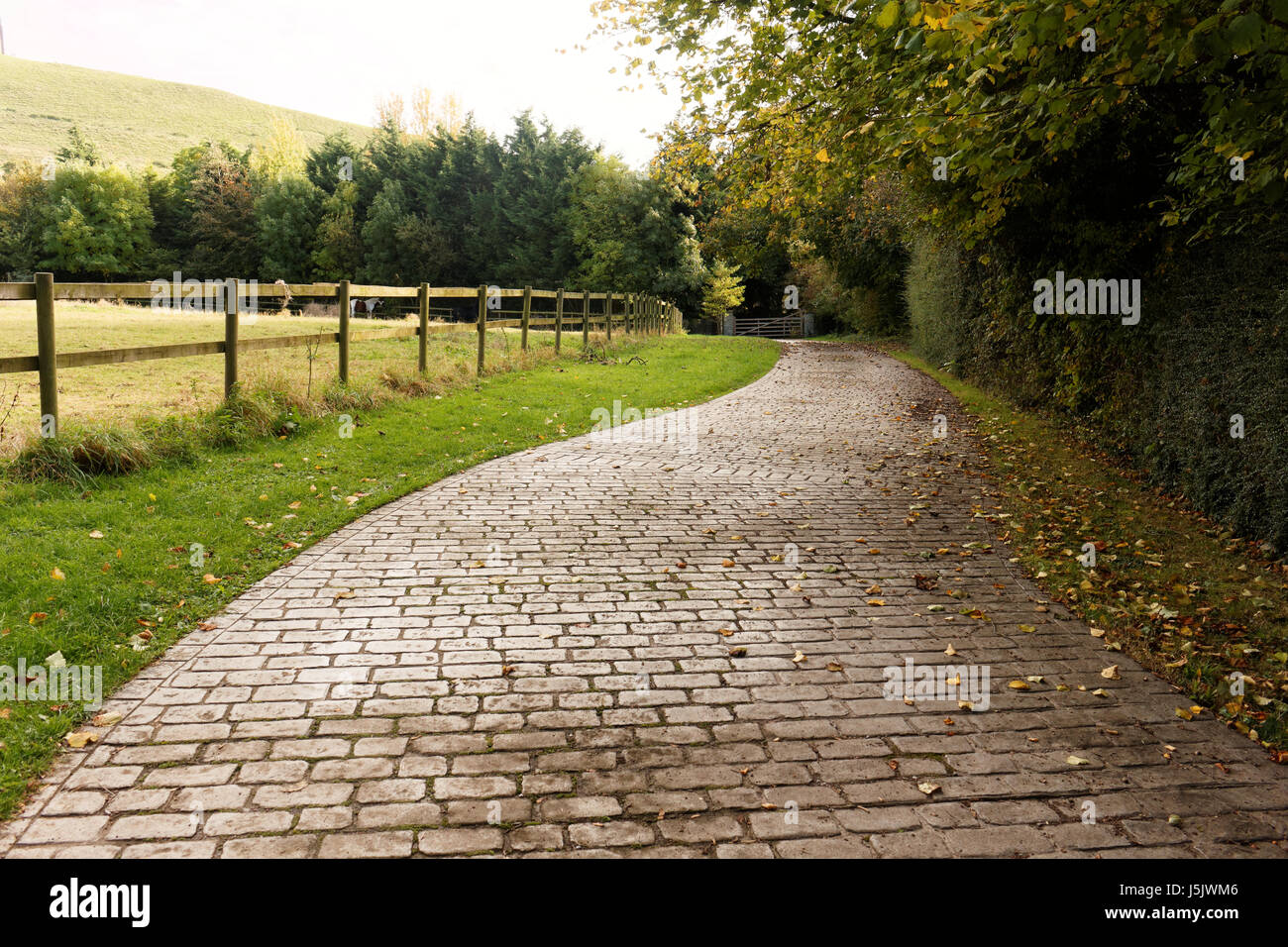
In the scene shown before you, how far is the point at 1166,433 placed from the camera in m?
8.48

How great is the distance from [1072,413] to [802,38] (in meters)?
6.36

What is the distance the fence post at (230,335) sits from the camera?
9281 mm

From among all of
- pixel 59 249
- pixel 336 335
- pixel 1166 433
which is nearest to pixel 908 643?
pixel 1166 433

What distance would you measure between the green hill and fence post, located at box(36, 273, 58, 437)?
352 ft

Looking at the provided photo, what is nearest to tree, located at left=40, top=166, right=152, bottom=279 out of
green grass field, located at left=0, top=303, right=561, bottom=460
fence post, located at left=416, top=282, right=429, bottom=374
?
green grass field, located at left=0, top=303, right=561, bottom=460

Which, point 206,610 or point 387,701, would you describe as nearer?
point 387,701

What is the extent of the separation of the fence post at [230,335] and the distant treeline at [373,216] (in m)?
38.3

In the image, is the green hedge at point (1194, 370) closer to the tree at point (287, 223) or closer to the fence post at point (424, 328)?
the fence post at point (424, 328)

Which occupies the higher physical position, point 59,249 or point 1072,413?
point 59,249

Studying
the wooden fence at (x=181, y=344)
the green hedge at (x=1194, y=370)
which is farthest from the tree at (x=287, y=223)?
the green hedge at (x=1194, y=370)

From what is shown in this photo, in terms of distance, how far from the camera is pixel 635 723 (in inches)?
156

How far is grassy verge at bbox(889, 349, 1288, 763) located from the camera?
4.62m

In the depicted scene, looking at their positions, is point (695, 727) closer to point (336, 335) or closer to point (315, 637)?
point (315, 637)

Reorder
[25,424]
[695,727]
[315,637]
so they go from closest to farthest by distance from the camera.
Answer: [695,727]
[315,637]
[25,424]
